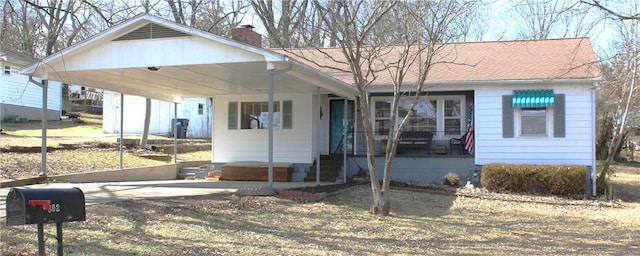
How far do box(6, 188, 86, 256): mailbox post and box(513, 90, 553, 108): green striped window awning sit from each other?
43.3ft

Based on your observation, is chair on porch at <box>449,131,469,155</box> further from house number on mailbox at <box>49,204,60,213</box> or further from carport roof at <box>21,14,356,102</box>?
house number on mailbox at <box>49,204,60,213</box>

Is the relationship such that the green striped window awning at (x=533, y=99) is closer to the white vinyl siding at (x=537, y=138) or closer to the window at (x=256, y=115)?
the white vinyl siding at (x=537, y=138)

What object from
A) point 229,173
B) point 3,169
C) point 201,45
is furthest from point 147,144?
point 201,45

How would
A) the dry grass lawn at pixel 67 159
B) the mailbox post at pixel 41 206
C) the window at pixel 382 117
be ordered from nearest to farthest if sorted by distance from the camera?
the mailbox post at pixel 41 206 → the dry grass lawn at pixel 67 159 → the window at pixel 382 117

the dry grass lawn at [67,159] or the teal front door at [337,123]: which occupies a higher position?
the teal front door at [337,123]

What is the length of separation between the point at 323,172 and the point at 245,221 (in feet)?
24.6

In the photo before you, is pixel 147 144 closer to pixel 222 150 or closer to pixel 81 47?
pixel 222 150

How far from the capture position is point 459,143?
653 inches

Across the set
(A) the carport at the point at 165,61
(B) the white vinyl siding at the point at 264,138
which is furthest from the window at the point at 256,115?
(A) the carport at the point at 165,61

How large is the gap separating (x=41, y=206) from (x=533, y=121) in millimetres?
13948

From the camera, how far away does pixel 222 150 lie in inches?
681

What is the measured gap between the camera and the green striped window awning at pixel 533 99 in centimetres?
1492

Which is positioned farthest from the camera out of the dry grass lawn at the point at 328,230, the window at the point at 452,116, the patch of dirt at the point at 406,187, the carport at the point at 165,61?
the window at the point at 452,116

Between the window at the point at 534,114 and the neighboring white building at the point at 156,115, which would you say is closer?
the window at the point at 534,114
